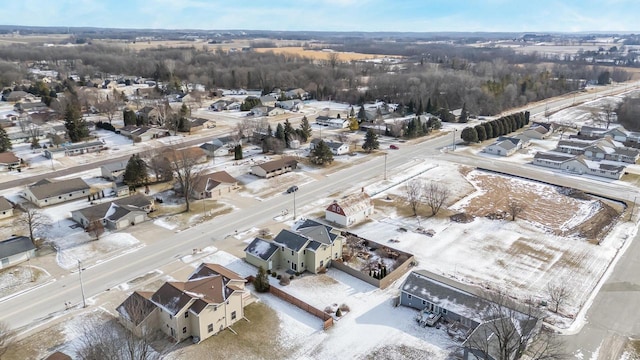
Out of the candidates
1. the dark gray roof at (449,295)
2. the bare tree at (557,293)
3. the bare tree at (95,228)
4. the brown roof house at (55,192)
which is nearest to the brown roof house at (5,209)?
the brown roof house at (55,192)

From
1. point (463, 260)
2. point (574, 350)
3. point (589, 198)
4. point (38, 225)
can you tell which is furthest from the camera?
point (589, 198)

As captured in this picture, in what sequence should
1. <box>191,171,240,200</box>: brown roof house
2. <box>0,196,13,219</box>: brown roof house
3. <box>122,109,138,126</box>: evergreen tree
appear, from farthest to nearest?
<box>122,109,138,126</box>: evergreen tree
<box>191,171,240,200</box>: brown roof house
<box>0,196,13,219</box>: brown roof house

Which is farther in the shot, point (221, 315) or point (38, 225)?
point (38, 225)

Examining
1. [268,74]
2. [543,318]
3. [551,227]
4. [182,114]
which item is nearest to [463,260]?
[543,318]

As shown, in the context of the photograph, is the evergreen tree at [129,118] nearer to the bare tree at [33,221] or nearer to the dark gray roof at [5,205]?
the bare tree at [33,221]

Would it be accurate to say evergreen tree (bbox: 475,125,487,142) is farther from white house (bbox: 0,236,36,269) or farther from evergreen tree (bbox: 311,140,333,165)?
white house (bbox: 0,236,36,269)

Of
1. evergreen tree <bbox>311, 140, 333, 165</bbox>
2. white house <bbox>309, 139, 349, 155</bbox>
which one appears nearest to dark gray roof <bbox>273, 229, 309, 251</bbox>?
evergreen tree <bbox>311, 140, 333, 165</bbox>

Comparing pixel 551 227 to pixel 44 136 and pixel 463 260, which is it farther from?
pixel 44 136
